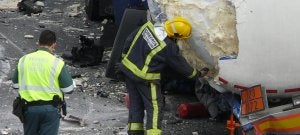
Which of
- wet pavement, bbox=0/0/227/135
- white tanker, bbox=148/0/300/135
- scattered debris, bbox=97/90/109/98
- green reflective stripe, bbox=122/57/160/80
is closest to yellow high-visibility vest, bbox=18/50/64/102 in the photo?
green reflective stripe, bbox=122/57/160/80

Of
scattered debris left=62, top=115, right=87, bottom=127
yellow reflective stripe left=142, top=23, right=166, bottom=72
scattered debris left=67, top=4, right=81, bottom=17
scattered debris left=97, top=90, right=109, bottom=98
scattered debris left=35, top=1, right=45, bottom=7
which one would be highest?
scattered debris left=35, top=1, right=45, bottom=7

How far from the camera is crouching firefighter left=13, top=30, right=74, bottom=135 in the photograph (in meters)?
4.82

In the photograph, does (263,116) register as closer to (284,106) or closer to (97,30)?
(284,106)

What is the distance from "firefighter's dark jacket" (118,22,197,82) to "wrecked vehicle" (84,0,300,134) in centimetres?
13

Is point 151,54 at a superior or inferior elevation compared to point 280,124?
superior

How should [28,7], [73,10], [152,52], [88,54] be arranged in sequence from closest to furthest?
[152,52], [88,54], [28,7], [73,10]

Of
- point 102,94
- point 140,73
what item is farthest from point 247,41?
point 102,94

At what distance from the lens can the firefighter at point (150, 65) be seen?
5164 mm

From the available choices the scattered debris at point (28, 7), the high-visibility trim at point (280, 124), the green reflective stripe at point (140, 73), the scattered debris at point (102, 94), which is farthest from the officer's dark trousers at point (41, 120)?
the scattered debris at point (28, 7)

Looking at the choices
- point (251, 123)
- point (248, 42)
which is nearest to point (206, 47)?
point (248, 42)

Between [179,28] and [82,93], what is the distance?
2665 millimetres

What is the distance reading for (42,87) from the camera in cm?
481

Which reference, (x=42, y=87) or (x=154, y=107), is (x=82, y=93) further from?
(x=42, y=87)

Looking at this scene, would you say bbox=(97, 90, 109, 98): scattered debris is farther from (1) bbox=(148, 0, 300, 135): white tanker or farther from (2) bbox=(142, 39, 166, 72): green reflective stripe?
(1) bbox=(148, 0, 300, 135): white tanker
